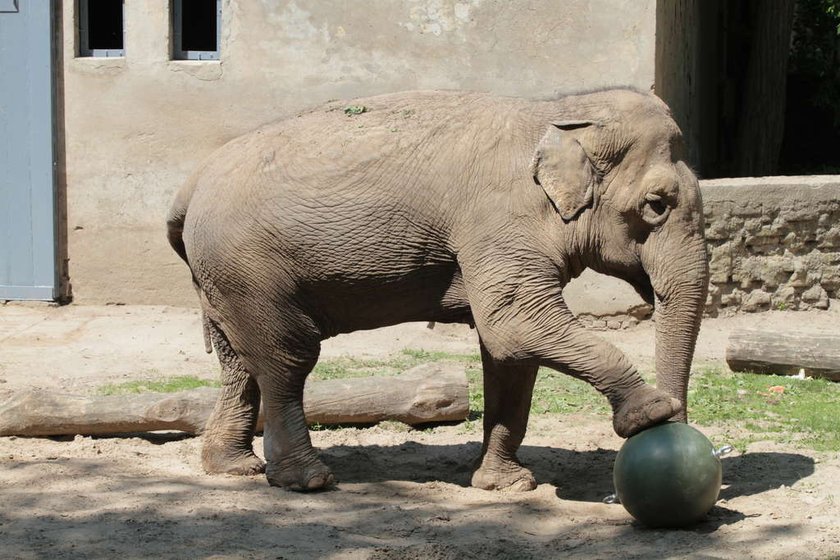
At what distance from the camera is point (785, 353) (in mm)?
8891

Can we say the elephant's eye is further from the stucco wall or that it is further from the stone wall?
the stucco wall

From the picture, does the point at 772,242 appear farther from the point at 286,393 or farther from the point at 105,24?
the point at 105,24

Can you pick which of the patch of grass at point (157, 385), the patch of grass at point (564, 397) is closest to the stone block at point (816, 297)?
the patch of grass at point (564, 397)

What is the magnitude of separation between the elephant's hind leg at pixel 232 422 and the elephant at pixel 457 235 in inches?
12.4

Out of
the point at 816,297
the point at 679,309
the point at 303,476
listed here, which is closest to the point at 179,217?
the point at 303,476

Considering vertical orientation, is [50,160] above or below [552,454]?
above

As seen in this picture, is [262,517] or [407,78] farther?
[407,78]

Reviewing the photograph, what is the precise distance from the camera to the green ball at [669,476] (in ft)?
16.6

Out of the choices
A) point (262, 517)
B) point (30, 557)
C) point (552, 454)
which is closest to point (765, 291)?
point (552, 454)

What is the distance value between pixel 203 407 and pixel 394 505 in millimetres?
1717

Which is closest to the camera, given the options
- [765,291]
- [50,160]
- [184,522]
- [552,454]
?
[184,522]

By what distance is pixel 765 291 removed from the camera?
A: 1089cm

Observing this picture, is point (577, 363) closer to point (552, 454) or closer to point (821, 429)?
point (552, 454)

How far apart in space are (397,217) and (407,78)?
225 inches
